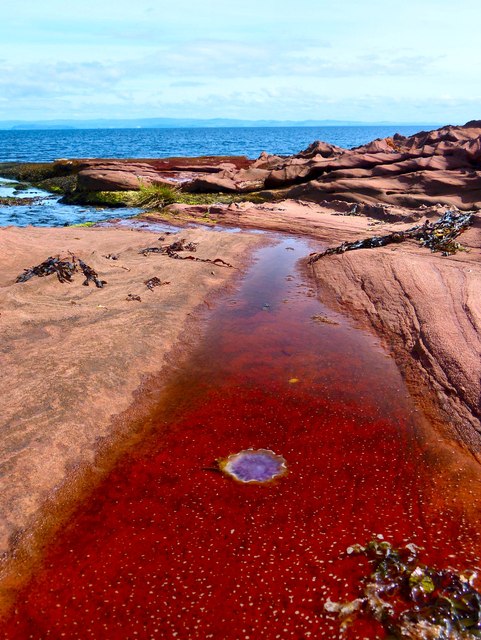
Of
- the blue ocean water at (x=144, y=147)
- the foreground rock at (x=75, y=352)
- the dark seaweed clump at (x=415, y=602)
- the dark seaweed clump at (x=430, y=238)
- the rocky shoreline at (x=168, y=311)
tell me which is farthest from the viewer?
the blue ocean water at (x=144, y=147)

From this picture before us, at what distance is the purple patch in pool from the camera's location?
16.5 feet

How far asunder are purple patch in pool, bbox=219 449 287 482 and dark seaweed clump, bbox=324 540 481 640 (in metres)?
1.37

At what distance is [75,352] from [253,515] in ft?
12.4

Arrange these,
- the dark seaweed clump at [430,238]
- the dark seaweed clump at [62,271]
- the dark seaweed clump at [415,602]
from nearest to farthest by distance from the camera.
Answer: the dark seaweed clump at [415,602] < the dark seaweed clump at [62,271] < the dark seaweed clump at [430,238]

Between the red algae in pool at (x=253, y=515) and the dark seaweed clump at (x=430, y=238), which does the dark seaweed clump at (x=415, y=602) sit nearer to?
the red algae in pool at (x=253, y=515)

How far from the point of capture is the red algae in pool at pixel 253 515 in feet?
11.8

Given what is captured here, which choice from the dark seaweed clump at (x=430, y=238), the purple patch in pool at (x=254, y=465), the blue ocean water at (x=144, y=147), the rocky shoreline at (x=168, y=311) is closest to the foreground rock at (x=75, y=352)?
the rocky shoreline at (x=168, y=311)

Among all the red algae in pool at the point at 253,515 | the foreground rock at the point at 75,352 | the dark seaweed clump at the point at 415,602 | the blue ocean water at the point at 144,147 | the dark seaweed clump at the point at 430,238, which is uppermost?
the blue ocean water at the point at 144,147

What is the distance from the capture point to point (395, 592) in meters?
3.68

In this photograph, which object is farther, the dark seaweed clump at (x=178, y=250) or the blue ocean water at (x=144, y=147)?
the blue ocean water at (x=144, y=147)

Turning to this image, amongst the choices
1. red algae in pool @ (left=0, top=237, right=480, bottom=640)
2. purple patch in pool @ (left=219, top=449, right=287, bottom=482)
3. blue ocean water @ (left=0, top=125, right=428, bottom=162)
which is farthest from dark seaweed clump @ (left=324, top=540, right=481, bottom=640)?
blue ocean water @ (left=0, top=125, right=428, bottom=162)

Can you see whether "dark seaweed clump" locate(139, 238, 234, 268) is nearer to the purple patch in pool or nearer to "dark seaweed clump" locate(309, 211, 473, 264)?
"dark seaweed clump" locate(309, 211, 473, 264)

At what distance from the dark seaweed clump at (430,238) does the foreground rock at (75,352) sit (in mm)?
2903

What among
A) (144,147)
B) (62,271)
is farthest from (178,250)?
(144,147)
